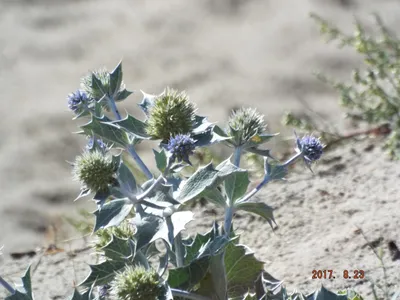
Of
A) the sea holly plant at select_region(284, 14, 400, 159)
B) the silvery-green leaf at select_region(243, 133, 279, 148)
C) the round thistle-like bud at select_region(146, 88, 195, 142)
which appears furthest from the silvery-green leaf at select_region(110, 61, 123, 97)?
the sea holly plant at select_region(284, 14, 400, 159)

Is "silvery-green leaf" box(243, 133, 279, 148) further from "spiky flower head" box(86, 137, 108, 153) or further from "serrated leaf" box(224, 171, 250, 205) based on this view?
"spiky flower head" box(86, 137, 108, 153)

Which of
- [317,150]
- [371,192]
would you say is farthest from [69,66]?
[317,150]

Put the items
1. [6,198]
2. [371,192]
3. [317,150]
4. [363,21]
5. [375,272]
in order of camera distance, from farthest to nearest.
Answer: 1. [363,21]
2. [6,198]
3. [371,192]
4. [375,272]
5. [317,150]

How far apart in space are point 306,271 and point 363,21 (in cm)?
356

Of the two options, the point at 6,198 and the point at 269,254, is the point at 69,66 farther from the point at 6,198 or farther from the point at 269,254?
the point at 269,254

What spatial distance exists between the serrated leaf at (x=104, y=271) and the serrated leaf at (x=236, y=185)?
1.23ft

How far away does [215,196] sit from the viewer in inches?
103

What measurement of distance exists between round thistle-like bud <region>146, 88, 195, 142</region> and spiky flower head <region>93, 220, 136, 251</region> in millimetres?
319

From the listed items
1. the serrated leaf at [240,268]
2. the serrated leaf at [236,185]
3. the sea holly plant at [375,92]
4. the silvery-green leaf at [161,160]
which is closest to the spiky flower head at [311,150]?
the serrated leaf at [236,185]

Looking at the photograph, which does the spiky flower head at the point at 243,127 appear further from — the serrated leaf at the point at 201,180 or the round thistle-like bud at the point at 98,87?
the round thistle-like bud at the point at 98,87

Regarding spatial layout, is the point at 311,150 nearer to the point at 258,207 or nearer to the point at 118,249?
the point at 258,207

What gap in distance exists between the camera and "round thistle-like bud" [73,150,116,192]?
2.39 meters

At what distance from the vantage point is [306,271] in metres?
3.47
